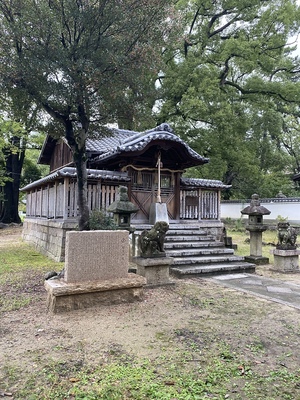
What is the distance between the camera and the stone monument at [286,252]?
803 centimetres

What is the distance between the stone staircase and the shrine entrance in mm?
1593

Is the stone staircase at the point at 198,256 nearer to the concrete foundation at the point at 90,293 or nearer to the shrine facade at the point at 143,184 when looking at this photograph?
the shrine facade at the point at 143,184

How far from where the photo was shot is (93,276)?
188 inches

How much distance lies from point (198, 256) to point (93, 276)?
4.06 m

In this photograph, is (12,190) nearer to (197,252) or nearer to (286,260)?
(197,252)

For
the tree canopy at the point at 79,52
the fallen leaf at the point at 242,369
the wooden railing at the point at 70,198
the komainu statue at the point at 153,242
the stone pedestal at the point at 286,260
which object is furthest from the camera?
the wooden railing at the point at 70,198

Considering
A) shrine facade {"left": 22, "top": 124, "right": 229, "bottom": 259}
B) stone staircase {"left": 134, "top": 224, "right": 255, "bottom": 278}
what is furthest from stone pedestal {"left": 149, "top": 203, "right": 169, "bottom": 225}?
stone staircase {"left": 134, "top": 224, "right": 255, "bottom": 278}

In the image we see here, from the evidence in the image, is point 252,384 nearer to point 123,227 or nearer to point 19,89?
point 123,227

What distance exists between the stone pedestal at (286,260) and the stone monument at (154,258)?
12.2 feet

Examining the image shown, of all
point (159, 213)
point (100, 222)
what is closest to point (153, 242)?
point (100, 222)

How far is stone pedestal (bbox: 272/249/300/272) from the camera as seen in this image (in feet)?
26.3

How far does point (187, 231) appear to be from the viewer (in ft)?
31.9

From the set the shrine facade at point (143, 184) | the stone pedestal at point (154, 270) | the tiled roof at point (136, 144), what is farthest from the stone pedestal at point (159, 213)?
the stone pedestal at point (154, 270)

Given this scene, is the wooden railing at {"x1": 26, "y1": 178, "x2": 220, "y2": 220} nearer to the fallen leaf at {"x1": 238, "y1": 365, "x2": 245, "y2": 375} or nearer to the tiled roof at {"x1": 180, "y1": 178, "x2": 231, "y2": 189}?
the tiled roof at {"x1": 180, "y1": 178, "x2": 231, "y2": 189}
